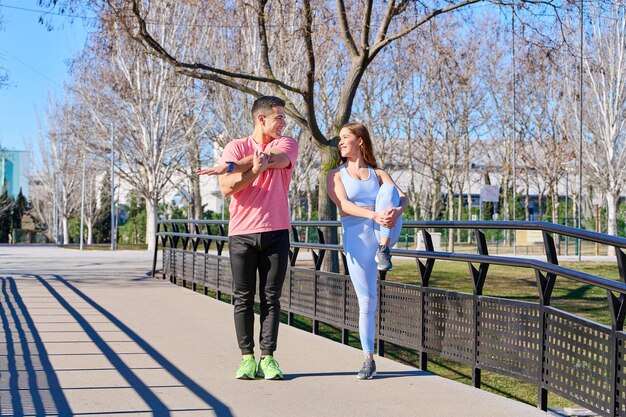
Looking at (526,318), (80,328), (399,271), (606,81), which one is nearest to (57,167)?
(606,81)

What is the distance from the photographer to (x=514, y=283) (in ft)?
68.9

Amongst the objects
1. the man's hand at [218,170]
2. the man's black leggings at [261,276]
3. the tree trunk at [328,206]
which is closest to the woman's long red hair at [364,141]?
the man's black leggings at [261,276]

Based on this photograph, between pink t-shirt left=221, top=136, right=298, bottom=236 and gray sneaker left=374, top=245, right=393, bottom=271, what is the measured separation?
665 mm

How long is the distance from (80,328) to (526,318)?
5017mm

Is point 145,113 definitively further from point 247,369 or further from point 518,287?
point 247,369

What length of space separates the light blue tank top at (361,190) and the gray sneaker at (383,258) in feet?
1.18

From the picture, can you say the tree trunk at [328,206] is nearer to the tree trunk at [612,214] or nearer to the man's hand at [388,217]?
the man's hand at [388,217]

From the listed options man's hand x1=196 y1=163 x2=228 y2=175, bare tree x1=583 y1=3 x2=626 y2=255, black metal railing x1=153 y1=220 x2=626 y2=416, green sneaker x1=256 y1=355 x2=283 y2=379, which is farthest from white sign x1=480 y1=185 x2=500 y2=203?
man's hand x1=196 y1=163 x2=228 y2=175

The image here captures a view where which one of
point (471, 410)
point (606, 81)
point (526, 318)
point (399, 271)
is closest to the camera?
point (471, 410)

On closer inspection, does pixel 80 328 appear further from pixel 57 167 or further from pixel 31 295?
pixel 57 167

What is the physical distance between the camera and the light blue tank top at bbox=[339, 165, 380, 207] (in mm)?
6480

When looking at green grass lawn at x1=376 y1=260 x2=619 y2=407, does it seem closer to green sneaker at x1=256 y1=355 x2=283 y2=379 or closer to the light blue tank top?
the light blue tank top

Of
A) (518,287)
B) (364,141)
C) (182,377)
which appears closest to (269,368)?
(182,377)

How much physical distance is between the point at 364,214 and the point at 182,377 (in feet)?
5.64
